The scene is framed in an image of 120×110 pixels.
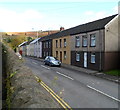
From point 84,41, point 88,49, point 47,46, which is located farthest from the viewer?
point 47,46

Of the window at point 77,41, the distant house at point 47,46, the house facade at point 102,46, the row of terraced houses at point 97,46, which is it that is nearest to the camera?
the house facade at point 102,46

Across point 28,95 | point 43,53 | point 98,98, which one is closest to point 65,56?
point 43,53

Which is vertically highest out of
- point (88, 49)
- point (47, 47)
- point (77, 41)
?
point (77, 41)

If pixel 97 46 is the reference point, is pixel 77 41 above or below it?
above

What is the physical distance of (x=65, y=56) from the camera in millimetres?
33938

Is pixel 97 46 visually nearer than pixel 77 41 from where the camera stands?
Yes

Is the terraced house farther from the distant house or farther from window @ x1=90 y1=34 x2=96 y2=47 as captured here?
the distant house

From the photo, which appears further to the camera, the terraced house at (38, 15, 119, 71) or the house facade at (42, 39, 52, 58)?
the house facade at (42, 39, 52, 58)

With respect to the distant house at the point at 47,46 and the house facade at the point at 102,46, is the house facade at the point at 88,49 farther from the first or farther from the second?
the distant house at the point at 47,46

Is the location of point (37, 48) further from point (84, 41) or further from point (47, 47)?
point (84, 41)

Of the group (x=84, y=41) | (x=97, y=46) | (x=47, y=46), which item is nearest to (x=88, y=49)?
(x=84, y=41)

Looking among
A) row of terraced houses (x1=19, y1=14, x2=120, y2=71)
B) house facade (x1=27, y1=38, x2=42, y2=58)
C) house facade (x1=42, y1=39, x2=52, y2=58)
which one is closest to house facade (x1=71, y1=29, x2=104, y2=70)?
row of terraced houses (x1=19, y1=14, x2=120, y2=71)

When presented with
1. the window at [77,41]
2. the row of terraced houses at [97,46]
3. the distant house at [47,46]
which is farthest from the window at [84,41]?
the distant house at [47,46]

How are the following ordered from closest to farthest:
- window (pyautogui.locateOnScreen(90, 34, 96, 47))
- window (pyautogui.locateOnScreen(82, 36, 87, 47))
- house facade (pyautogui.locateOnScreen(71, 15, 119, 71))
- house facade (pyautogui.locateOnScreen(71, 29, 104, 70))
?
house facade (pyautogui.locateOnScreen(71, 15, 119, 71))
house facade (pyautogui.locateOnScreen(71, 29, 104, 70))
window (pyautogui.locateOnScreen(90, 34, 96, 47))
window (pyautogui.locateOnScreen(82, 36, 87, 47))
